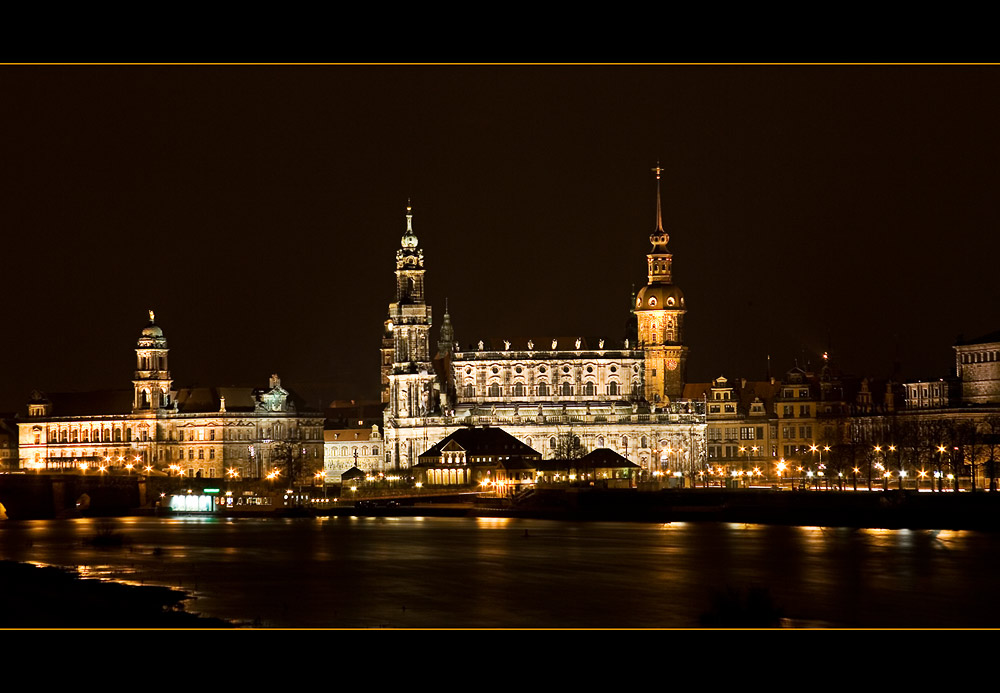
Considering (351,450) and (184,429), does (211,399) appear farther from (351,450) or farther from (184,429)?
(351,450)

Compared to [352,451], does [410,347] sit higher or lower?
higher

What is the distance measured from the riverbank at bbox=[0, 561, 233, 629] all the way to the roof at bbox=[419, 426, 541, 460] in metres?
76.2

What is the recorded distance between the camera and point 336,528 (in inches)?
4144

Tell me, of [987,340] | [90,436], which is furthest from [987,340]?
[90,436]

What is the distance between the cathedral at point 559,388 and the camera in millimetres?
157500

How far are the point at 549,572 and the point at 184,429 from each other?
102435mm

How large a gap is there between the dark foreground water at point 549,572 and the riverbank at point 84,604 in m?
1.59

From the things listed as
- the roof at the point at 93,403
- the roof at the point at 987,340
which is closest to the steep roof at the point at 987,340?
the roof at the point at 987,340

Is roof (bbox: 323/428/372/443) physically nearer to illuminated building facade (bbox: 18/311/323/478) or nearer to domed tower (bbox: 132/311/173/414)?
illuminated building facade (bbox: 18/311/323/478)

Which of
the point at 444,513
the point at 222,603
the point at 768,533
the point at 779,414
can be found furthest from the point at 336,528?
the point at 779,414

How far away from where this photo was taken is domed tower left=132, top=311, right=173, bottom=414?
6693 inches

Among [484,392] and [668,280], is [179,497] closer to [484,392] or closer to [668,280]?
[484,392]

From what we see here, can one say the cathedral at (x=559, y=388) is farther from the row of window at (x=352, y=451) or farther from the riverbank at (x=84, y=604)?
the riverbank at (x=84, y=604)

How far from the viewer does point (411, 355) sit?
162 meters
